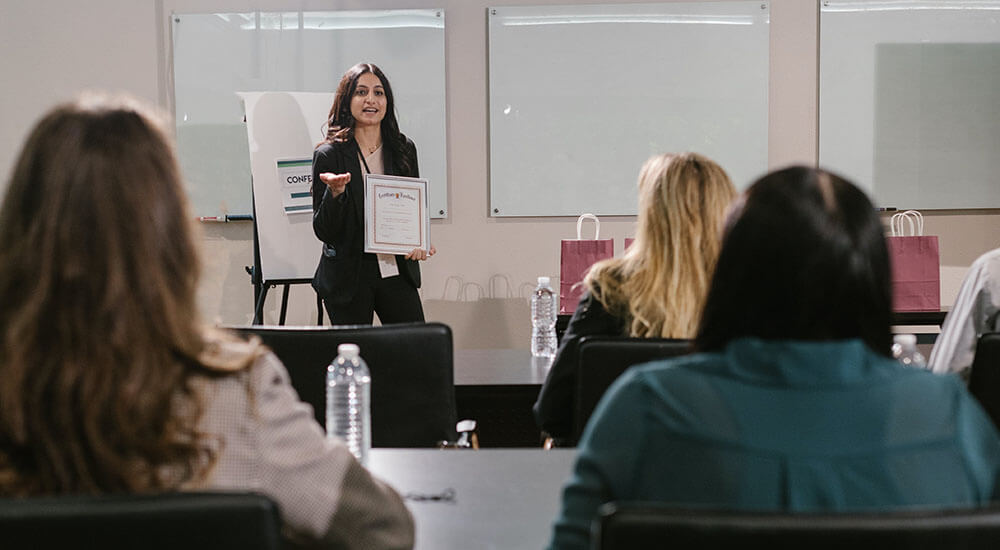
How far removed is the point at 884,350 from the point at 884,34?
4.91 m

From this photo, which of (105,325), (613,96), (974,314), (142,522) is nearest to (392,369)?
(105,325)

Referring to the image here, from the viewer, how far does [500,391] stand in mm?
2613

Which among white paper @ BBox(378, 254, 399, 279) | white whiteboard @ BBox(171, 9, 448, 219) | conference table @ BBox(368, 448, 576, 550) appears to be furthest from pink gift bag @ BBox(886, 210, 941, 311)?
conference table @ BBox(368, 448, 576, 550)

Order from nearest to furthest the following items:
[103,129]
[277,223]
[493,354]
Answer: [103,129], [493,354], [277,223]

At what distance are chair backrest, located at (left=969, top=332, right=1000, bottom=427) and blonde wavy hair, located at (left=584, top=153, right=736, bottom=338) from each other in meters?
0.58

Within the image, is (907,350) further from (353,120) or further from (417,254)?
(353,120)

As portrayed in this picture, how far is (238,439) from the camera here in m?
1.04

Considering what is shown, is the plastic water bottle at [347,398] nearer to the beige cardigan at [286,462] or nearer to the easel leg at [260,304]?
the beige cardigan at [286,462]

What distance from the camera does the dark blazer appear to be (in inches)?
172

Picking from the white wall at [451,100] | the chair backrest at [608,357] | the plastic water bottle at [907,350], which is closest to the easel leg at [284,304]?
the white wall at [451,100]

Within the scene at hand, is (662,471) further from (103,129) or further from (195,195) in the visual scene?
(195,195)

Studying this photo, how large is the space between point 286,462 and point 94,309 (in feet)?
0.83

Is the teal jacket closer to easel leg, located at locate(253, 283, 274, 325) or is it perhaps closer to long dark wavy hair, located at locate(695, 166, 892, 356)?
long dark wavy hair, located at locate(695, 166, 892, 356)

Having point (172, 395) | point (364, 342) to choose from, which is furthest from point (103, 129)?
point (364, 342)
